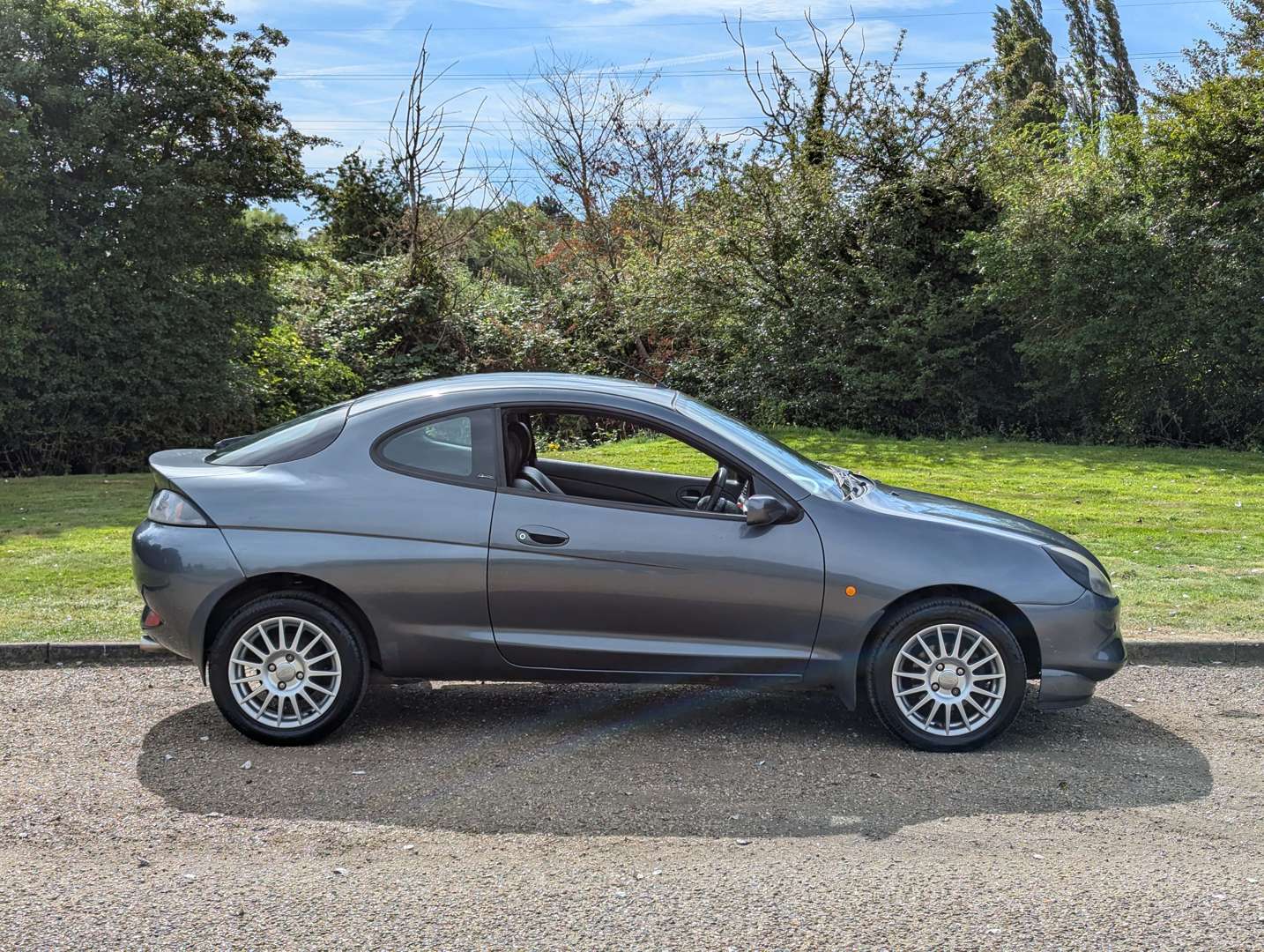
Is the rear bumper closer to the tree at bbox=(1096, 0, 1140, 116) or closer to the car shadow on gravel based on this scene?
the car shadow on gravel

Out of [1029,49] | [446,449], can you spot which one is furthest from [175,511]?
[1029,49]

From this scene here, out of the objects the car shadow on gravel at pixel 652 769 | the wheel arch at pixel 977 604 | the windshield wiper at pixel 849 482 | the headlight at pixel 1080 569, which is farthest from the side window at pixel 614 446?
the wheel arch at pixel 977 604

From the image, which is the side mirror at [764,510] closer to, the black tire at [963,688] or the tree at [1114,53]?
the black tire at [963,688]

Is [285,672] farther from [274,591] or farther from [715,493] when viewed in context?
[715,493]

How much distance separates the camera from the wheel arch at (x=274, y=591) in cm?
530

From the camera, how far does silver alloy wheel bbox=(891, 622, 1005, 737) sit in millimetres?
5234

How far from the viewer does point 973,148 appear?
20.5 m

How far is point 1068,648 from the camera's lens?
5.29m

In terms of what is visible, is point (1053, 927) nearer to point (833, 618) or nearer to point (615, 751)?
point (833, 618)

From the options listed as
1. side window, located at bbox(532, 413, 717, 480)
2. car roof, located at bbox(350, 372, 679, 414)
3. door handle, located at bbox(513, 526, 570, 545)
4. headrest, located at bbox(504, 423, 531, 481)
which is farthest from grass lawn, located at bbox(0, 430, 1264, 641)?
door handle, located at bbox(513, 526, 570, 545)

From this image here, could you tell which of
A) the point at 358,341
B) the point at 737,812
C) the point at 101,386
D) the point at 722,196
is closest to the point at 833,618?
the point at 737,812

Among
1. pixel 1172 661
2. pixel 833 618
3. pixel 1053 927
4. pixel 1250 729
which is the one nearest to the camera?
pixel 1053 927

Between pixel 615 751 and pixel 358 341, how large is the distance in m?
18.4

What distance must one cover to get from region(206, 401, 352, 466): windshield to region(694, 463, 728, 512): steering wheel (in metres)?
1.70
